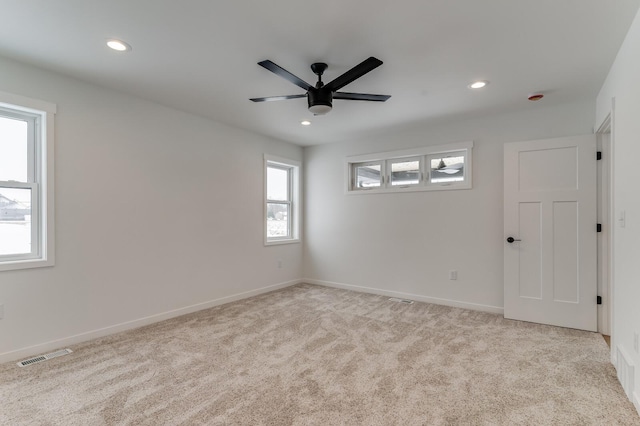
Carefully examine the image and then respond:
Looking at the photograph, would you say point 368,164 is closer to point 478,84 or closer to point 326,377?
point 478,84

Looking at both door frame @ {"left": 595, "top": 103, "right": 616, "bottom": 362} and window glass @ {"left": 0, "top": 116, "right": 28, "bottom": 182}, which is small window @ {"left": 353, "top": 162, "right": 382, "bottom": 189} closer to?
door frame @ {"left": 595, "top": 103, "right": 616, "bottom": 362}

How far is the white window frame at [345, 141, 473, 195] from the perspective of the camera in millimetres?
4275

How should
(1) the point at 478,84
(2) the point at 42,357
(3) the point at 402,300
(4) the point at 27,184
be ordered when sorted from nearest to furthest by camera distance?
(2) the point at 42,357 < (4) the point at 27,184 < (1) the point at 478,84 < (3) the point at 402,300

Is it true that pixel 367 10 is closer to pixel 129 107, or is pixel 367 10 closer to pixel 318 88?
pixel 318 88

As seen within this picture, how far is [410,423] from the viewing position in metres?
1.91

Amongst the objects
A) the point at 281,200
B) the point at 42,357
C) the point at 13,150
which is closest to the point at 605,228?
the point at 281,200

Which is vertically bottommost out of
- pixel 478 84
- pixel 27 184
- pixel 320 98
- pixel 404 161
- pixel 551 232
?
pixel 551 232

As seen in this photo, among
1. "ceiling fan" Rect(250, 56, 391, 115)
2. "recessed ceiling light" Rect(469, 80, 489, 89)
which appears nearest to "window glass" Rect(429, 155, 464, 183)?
"recessed ceiling light" Rect(469, 80, 489, 89)

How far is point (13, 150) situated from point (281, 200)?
344cm

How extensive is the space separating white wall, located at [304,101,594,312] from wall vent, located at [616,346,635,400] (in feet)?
5.43

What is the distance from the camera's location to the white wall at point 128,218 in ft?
9.46

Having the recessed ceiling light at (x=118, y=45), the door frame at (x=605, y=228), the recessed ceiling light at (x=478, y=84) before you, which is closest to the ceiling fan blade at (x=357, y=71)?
the recessed ceiling light at (x=478, y=84)

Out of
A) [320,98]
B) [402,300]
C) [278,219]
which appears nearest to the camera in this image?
[320,98]

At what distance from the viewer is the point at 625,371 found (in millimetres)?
2230
